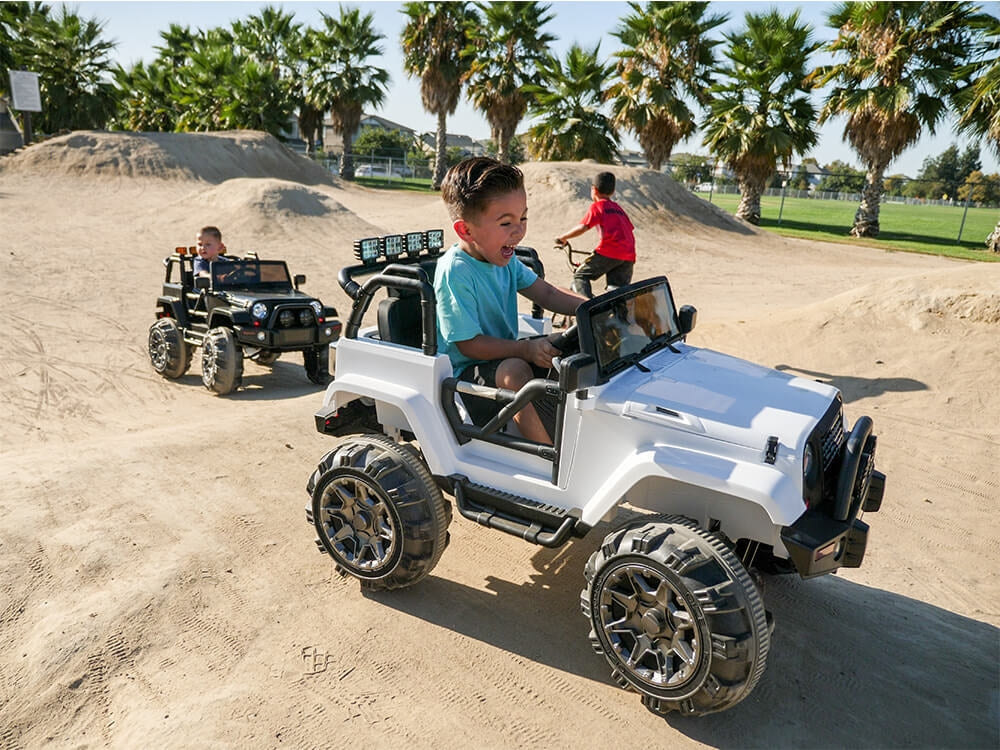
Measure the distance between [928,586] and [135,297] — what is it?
1309cm

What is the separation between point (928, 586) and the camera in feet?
14.7

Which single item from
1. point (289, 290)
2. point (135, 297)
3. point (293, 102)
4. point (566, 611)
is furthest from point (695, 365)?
point (293, 102)

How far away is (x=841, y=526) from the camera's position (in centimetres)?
300

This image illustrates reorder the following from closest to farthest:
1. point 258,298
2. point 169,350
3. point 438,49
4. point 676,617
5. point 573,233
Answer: point 676,617 < point 573,233 < point 258,298 < point 169,350 < point 438,49

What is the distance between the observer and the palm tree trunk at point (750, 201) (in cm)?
2783

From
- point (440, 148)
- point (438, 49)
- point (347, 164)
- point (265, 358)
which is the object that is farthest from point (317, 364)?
point (347, 164)

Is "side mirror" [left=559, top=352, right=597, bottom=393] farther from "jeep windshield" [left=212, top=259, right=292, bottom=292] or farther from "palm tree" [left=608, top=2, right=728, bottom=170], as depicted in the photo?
"palm tree" [left=608, top=2, right=728, bottom=170]

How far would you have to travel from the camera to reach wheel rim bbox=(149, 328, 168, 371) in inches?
371

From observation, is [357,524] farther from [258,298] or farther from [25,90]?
[25,90]

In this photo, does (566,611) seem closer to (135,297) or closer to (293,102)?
(135,297)

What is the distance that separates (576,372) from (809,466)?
106cm

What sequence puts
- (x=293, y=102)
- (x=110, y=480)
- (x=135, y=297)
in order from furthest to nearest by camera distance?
(x=293, y=102) < (x=135, y=297) < (x=110, y=480)

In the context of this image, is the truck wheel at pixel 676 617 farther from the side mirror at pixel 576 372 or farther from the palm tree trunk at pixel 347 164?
the palm tree trunk at pixel 347 164

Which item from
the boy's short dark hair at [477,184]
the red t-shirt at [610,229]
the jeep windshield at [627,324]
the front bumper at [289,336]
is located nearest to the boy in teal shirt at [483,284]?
the boy's short dark hair at [477,184]
